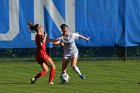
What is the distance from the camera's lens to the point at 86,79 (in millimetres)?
16219

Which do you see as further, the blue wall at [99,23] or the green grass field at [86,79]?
the blue wall at [99,23]

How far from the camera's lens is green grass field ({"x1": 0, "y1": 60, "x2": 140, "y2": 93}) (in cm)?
1321

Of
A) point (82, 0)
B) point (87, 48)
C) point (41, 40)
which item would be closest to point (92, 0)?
point (82, 0)

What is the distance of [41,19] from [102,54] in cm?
351

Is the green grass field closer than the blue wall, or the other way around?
the green grass field

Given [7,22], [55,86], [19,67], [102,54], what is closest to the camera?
[55,86]

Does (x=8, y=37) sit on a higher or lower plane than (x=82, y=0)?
lower

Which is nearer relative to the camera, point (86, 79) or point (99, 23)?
point (86, 79)

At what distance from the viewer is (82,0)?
23359 millimetres

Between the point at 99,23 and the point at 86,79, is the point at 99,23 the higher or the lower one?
the higher one

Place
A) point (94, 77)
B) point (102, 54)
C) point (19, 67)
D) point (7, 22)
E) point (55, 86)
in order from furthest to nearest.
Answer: point (102, 54), point (7, 22), point (19, 67), point (94, 77), point (55, 86)

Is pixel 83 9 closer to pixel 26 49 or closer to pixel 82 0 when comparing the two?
pixel 82 0

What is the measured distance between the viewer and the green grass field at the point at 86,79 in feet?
43.3

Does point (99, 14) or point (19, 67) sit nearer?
point (19, 67)
